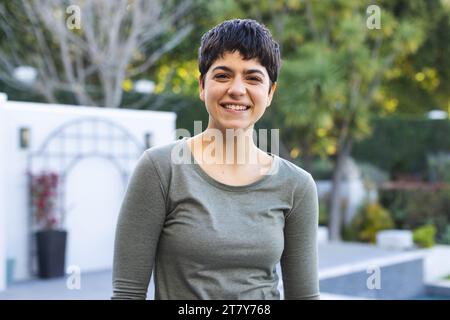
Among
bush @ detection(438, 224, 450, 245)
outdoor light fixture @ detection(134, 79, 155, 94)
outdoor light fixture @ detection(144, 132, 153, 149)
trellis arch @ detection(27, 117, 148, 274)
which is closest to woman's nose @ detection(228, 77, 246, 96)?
trellis arch @ detection(27, 117, 148, 274)

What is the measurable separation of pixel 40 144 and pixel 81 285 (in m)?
1.89

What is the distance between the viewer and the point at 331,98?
1124 cm

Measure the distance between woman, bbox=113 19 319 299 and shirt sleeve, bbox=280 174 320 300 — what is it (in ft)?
0.05

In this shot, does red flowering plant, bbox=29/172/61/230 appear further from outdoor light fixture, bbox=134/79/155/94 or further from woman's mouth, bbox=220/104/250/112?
woman's mouth, bbox=220/104/250/112

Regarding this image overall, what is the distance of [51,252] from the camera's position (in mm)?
7250

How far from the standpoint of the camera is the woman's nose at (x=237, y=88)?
133 cm

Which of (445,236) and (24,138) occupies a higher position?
(24,138)

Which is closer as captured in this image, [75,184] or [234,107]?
[234,107]

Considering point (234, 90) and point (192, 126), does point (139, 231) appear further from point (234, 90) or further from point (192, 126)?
point (192, 126)

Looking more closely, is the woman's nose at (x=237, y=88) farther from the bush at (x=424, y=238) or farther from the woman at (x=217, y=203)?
the bush at (x=424, y=238)

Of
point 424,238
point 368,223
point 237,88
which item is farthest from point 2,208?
point 368,223

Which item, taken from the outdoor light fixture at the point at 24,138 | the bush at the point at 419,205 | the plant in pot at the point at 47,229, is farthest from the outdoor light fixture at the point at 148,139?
the bush at the point at 419,205

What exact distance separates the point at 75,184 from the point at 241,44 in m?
6.99

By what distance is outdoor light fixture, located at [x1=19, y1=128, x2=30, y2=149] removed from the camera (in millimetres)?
7402
